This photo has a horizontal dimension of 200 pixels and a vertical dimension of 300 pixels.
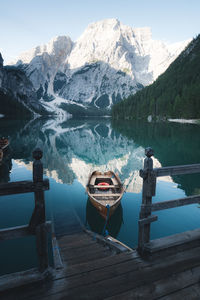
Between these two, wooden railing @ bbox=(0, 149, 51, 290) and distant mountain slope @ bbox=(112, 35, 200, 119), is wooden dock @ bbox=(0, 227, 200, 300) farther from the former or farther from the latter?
distant mountain slope @ bbox=(112, 35, 200, 119)

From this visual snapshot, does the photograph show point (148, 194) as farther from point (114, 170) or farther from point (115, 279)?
point (114, 170)

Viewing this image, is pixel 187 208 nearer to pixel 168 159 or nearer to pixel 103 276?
pixel 103 276

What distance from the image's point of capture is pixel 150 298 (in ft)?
13.4

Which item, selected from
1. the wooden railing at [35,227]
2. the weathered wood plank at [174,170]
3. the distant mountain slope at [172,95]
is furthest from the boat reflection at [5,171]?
the distant mountain slope at [172,95]

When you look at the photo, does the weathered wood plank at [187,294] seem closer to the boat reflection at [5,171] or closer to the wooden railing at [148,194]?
the wooden railing at [148,194]

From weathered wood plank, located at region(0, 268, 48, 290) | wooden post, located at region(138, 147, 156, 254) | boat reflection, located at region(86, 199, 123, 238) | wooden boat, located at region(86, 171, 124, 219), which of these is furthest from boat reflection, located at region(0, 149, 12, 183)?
wooden post, located at region(138, 147, 156, 254)

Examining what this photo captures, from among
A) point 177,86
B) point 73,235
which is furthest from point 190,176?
point 177,86

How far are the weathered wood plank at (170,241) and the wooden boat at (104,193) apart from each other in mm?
5809

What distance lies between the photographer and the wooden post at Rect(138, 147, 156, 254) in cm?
537

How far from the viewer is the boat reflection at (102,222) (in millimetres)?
12439

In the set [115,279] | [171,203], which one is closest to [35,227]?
[115,279]

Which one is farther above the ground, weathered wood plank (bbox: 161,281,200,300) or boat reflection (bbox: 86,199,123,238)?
weathered wood plank (bbox: 161,281,200,300)

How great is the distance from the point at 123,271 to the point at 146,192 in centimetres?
210

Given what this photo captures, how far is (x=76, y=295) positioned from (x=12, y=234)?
1.95 metres
